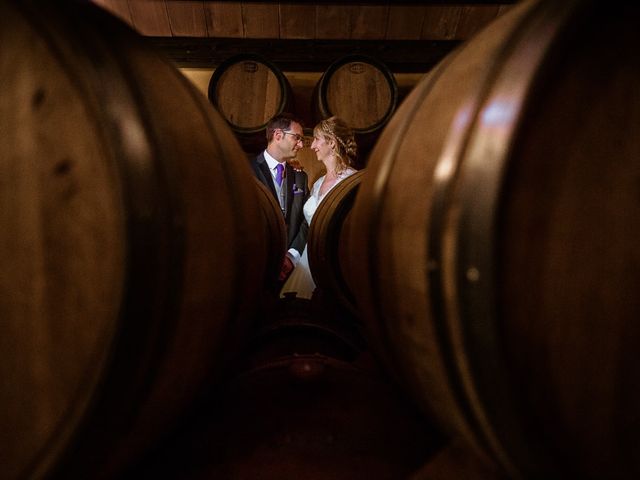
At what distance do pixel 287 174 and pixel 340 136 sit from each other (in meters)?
0.68

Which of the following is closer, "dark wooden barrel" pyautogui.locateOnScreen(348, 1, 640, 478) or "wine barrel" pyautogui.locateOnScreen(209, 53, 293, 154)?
"dark wooden barrel" pyautogui.locateOnScreen(348, 1, 640, 478)

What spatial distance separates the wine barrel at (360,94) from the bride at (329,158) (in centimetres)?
15

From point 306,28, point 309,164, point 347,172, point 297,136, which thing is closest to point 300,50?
point 306,28

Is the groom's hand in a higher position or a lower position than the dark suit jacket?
lower

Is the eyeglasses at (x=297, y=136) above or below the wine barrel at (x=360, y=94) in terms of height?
below

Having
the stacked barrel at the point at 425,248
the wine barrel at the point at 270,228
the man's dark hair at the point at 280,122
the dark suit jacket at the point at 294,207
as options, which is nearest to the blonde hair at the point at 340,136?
the man's dark hair at the point at 280,122

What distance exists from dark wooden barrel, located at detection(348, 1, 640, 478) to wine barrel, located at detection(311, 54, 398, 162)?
88.1 inches

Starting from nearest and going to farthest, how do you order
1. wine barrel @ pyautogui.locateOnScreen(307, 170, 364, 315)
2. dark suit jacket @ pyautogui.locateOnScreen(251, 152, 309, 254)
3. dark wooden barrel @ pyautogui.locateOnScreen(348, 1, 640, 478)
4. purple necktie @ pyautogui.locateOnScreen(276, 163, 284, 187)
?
1. dark wooden barrel @ pyautogui.locateOnScreen(348, 1, 640, 478)
2. wine barrel @ pyautogui.locateOnScreen(307, 170, 364, 315)
3. dark suit jacket @ pyautogui.locateOnScreen(251, 152, 309, 254)
4. purple necktie @ pyautogui.locateOnScreen(276, 163, 284, 187)

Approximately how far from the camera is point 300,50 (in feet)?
9.46

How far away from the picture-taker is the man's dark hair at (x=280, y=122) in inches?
101

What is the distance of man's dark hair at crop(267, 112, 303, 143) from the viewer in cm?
255

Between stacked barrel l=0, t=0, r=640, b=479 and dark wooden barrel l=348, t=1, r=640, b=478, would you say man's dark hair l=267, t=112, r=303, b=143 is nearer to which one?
stacked barrel l=0, t=0, r=640, b=479

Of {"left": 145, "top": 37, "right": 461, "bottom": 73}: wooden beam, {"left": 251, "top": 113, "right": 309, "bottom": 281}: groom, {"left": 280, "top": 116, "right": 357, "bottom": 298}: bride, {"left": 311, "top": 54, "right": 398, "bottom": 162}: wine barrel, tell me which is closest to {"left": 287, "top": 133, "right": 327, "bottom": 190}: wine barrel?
{"left": 251, "top": 113, "right": 309, "bottom": 281}: groom

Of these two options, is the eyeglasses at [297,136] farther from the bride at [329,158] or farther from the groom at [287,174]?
the bride at [329,158]
